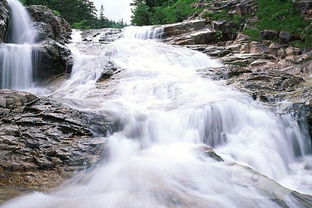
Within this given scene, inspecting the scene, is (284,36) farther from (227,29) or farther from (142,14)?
(142,14)

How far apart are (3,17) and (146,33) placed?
8.30 metres

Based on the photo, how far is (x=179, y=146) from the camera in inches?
230

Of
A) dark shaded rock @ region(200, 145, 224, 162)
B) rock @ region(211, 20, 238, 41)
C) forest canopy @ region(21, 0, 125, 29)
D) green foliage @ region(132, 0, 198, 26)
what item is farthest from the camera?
forest canopy @ region(21, 0, 125, 29)

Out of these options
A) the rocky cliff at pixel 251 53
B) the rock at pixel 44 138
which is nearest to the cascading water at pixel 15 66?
the rock at pixel 44 138

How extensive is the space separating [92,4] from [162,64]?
2985 centimetres

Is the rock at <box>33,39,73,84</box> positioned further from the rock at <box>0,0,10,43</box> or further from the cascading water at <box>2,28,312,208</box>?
the rock at <box>0,0,10,43</box>

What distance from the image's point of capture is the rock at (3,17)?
1046 cm

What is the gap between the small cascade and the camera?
A: 1684 centimetres

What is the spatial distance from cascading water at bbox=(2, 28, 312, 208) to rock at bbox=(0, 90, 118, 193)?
0.34 m

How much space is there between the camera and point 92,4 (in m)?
38.4

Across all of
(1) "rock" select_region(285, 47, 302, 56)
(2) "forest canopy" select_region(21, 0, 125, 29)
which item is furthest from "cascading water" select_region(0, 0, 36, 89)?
(2) "forest canopy" select_region(21, 0, 125, 29)

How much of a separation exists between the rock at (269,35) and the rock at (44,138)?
33.3ft

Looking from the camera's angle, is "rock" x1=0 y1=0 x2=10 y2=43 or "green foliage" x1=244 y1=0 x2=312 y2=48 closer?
"rock" x1=0 y1=0 x2=10 y2=43

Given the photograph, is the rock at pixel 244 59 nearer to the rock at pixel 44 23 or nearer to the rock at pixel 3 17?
the rock at pixel 44 23
